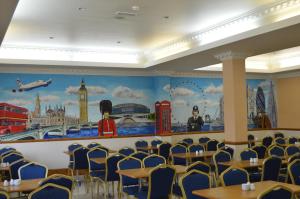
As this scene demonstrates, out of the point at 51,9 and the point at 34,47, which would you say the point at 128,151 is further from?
the point at 34,47

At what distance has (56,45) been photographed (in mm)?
11484

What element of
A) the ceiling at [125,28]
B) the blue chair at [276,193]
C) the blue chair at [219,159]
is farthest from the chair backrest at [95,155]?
the blue chair at [276,193]

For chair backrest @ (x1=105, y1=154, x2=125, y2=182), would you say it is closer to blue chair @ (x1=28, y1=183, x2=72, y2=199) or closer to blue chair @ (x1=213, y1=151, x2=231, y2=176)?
blue chair @ (x1=213, y1=151, x2=231, y2=176)

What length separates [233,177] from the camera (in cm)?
522

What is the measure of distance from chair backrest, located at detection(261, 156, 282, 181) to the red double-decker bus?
27.3 feet

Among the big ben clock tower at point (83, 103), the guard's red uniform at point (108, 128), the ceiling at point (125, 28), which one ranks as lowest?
the guard's red uniform at point (108, 128)

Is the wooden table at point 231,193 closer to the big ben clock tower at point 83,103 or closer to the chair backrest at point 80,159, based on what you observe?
the chair backrest at point 80,159

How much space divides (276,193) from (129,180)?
323 cm

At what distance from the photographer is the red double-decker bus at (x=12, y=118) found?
11680 millimetres

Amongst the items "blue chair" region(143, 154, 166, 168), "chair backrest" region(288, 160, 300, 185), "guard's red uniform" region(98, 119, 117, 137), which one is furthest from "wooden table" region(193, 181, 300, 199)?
"guard's red uniform" region(98, 119, 117, 137)

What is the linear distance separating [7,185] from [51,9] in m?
3.94

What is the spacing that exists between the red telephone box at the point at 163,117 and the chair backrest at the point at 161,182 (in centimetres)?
753

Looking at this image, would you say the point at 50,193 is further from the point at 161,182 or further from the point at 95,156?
the point at 95,156

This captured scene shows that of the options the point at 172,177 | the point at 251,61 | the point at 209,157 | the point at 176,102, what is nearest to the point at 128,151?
the point at 209,157
